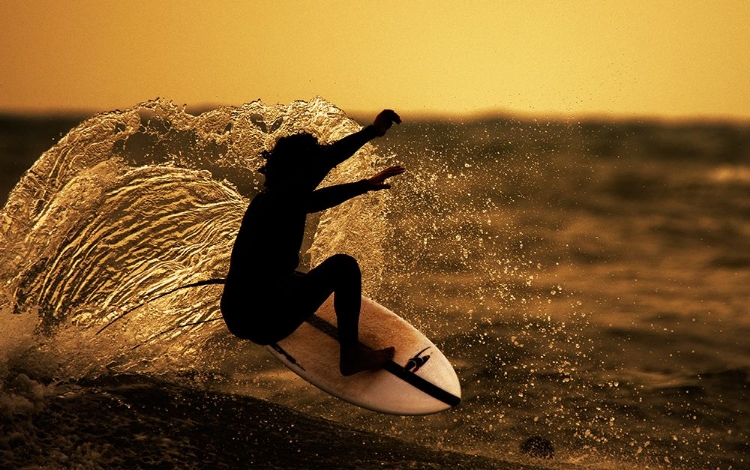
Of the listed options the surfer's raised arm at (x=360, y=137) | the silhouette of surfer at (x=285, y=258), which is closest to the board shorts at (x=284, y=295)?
the silhouette of surfer at (x=285, y=258)

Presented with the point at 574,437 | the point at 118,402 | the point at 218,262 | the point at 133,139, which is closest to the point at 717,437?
the point at 574,437

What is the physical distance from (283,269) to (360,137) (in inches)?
43.8

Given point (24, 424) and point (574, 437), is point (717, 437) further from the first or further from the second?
point (24, 424)

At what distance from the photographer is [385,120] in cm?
556

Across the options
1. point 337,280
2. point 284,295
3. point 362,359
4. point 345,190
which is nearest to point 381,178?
point 345,190

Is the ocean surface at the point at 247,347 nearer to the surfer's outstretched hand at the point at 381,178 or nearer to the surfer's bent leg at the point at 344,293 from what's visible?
the surfer's bent leg at the point at 344,293

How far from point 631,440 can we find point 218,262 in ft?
16.1

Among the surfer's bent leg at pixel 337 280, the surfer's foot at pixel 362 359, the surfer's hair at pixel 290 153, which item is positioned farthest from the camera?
the surfer's foot at pixel 362 359

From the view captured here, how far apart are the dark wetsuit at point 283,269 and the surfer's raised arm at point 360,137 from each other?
0.07 meters

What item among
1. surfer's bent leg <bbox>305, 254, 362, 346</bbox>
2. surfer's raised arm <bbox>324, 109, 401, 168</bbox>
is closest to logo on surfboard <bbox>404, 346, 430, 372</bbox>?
surfer's bent leg <bbox>305, 254, 362, 346</bbox>

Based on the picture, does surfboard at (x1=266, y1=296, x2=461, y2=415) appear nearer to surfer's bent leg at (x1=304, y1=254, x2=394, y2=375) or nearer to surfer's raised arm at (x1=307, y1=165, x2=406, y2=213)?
surfer's bent leg at (x1=304, y1=254, x2=394, y2=375)

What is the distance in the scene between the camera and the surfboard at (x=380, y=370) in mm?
6738

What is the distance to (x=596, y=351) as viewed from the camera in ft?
48.7

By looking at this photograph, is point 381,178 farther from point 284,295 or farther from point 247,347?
point 247,347
